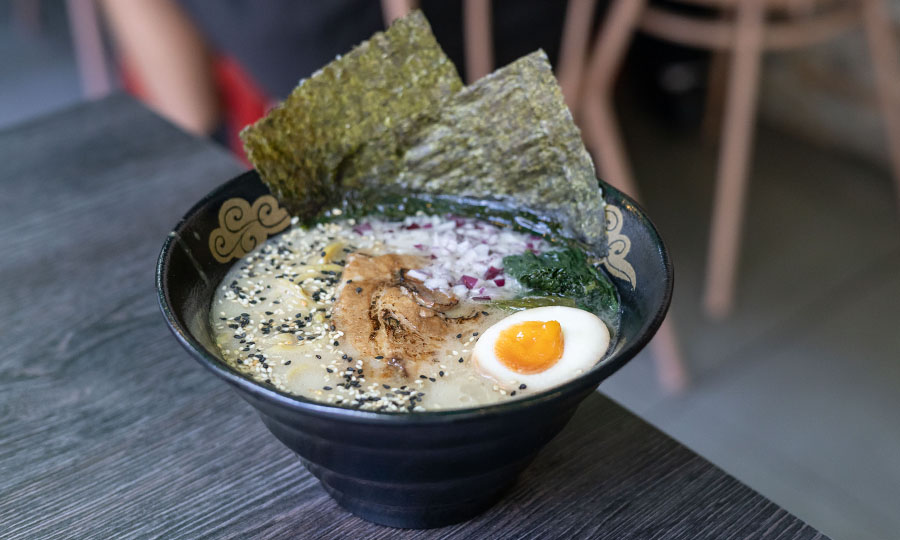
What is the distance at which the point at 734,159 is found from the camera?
2447 millimetres

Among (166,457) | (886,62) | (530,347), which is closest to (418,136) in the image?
(530,347)

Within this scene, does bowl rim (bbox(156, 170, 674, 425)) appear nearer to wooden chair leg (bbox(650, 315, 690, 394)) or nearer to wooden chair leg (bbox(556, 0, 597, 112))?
wooden chair leg (bbox(650, 315, 690, 394))

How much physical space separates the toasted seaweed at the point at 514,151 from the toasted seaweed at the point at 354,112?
0.03 m

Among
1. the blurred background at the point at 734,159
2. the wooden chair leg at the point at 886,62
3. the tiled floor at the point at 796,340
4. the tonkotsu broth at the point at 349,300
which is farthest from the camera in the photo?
the wooden chair leg at the point at 886,62

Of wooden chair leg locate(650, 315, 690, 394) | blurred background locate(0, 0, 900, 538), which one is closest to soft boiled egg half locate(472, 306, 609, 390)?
blurred background locate(0, 0, 900, 538)

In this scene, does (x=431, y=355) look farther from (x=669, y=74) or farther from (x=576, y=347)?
(x=669, y=74)

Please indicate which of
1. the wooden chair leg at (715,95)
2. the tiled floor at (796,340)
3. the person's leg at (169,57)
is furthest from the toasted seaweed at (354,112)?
the wooden chair leg at (715,95)

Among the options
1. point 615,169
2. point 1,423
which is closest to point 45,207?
point 1,423

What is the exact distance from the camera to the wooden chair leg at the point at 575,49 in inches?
97.1

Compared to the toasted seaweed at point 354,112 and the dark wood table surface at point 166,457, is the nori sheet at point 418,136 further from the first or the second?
the dark wood table surface at point 166,457

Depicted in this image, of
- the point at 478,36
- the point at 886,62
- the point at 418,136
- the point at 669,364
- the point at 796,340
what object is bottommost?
the point at 796,340

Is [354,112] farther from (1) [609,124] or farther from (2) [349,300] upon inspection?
(1) [609,124]

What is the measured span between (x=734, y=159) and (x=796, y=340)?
24.1 inches

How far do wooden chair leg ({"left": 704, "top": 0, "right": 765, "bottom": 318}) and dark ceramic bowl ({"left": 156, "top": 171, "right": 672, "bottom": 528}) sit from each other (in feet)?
5.16
